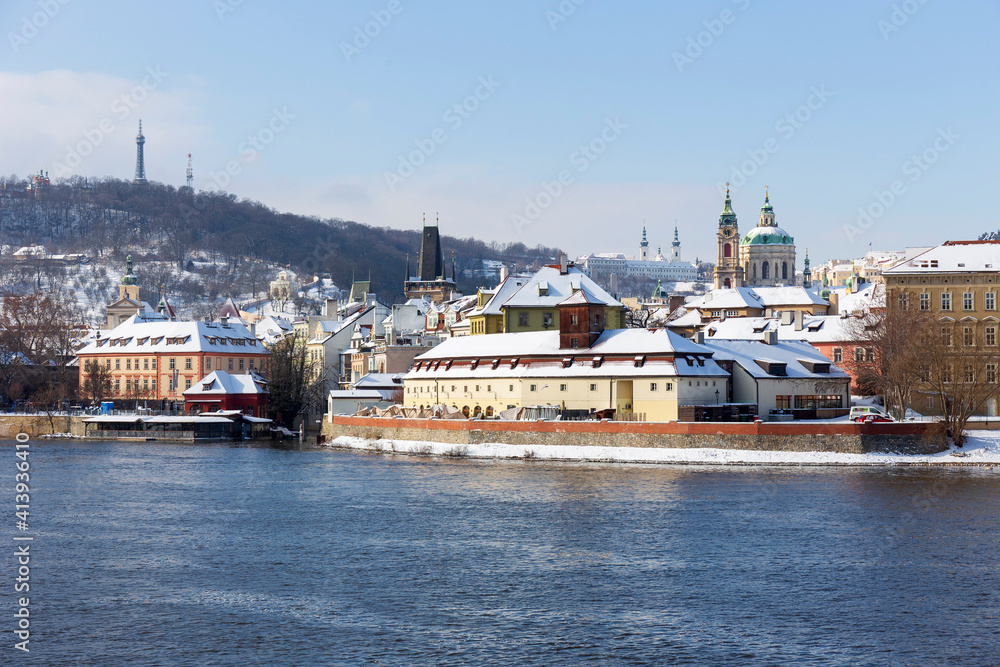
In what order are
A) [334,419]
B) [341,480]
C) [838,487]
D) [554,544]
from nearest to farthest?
[554,544] < [838,487] < [341,480] < [334,419]

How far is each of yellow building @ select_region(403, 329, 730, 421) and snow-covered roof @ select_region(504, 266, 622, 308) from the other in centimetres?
913

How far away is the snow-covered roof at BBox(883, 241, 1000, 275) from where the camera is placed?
73.2 m

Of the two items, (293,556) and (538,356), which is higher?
(538,356)

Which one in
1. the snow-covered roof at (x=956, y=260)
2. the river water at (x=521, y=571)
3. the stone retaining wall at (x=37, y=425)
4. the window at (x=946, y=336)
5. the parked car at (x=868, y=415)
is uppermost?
the snow-covered roof at (x=956, y=260)

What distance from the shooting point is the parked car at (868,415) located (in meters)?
60.0

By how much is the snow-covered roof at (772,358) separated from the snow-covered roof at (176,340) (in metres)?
54.8

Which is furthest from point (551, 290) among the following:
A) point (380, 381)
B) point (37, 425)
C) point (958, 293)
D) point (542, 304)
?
point (37, 425)

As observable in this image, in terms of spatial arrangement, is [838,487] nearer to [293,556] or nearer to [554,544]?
[554,544]

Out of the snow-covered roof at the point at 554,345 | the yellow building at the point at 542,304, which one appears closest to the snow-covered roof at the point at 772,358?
the snow-covered roof at the point at 554,345

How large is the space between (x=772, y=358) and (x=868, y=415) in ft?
35.0

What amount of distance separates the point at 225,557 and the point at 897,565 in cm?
1821

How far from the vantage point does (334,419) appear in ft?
264

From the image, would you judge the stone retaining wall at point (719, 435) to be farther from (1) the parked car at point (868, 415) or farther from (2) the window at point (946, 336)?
(2) the window at point (946, 336)

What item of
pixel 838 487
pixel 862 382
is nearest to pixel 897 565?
pixel 838 487
